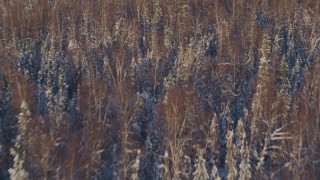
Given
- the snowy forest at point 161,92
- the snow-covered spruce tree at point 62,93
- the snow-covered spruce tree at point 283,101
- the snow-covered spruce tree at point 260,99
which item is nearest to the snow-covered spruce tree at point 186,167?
the snowy forest at point 161,92

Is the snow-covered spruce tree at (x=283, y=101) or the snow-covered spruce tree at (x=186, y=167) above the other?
the snow-covered spruce tree at (x=283, y=101)

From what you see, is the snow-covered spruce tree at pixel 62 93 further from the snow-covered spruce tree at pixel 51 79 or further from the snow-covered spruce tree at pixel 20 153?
the snow-covered spruce tree at pixel 20 153

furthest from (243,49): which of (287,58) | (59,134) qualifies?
(59,134)

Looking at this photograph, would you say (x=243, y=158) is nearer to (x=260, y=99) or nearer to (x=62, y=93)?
(x=260, y=99)

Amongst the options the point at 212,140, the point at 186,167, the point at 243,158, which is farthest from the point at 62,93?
the point at 243,158

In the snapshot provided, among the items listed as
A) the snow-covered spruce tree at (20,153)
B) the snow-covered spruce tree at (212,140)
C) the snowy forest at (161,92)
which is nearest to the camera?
the snow-covered spruce tree at (20,153)

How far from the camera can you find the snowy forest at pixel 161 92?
5.72m

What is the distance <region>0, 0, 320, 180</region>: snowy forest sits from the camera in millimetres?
5723

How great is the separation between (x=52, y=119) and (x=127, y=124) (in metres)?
1.11

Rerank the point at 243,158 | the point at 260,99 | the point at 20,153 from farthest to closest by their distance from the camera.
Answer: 1. the point at 260,99
2. the point at 243,158
3. the point at 20,153

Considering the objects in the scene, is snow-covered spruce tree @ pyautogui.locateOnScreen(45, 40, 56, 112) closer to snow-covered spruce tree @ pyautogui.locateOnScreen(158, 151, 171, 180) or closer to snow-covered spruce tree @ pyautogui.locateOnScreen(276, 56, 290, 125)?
snow-covered spruce tree @ pyautogui.locateOnScreen(158, 151, 171, 180)

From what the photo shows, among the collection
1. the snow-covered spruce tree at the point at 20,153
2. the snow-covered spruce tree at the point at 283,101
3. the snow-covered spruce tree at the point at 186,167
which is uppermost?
the snow-covered spruce tree at the point at 20,153

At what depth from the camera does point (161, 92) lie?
859 centimetres

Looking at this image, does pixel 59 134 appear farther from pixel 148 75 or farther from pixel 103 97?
pixel 148 75
